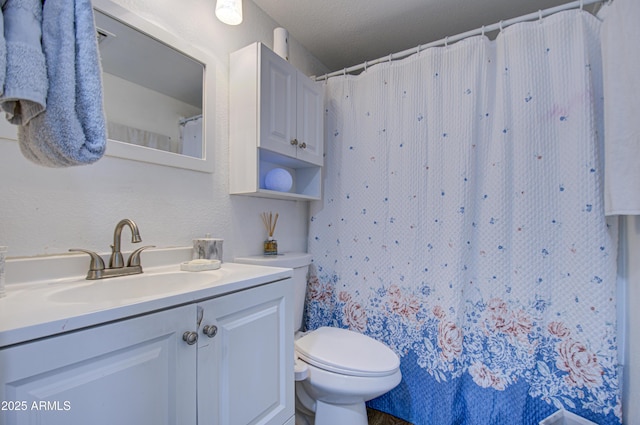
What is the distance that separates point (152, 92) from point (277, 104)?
53 centimetres

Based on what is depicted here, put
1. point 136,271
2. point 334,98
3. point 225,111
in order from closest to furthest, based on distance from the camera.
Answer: point 136,271 → point 225,111 → point 334,98

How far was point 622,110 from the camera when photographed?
3.51 ft

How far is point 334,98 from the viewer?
1843 mm

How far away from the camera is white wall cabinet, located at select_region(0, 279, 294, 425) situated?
49 cm

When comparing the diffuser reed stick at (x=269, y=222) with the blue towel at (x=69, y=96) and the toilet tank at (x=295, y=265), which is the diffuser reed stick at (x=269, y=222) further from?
the blue towel at (x=69, y=96)

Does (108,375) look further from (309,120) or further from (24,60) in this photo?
(309,120)

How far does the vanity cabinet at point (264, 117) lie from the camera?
133cm

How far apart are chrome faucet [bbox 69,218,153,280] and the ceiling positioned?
1367 mm

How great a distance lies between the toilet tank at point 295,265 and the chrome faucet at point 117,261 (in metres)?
0.48

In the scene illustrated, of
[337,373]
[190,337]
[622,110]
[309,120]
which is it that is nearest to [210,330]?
[190,337]

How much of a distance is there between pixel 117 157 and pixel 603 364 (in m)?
1.98

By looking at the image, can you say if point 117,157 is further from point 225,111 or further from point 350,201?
point 350,201

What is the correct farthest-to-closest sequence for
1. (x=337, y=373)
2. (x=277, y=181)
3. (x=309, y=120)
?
(x=309, y=120)
(x=277, y=181)
(x=337, y=373)

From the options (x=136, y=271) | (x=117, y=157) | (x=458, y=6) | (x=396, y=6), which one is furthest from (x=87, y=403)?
(x=458, y=6)
